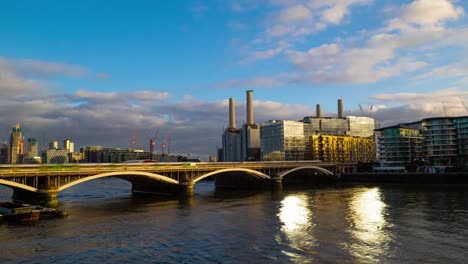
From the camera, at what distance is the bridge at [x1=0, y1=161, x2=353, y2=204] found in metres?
66.1

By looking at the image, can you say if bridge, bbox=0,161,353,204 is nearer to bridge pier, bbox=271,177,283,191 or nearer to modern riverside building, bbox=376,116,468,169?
bridge pier, bbox=271,177,283,191

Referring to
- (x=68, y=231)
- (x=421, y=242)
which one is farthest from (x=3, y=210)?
(x=421, y=242)

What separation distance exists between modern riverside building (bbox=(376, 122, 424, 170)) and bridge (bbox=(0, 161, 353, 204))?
22332mm

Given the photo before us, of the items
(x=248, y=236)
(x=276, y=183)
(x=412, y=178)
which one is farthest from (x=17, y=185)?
(x=412, y=178)

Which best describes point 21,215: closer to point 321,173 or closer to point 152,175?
point 152,175

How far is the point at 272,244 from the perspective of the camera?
36656 mm

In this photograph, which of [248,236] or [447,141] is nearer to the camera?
[248,236]

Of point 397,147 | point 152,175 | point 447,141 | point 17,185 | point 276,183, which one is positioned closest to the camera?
point 17,185

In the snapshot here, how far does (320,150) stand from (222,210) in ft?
453

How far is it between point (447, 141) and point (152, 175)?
387 feet

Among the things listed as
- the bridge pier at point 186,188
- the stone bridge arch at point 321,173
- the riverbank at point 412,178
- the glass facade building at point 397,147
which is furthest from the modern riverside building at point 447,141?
the bridge pier at point 186,188

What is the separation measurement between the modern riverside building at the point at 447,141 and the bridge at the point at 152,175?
38096 millimetres

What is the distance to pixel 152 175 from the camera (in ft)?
263

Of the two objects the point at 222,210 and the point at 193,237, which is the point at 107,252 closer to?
the point at 193,237
